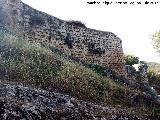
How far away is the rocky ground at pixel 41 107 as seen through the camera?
32.8 ft

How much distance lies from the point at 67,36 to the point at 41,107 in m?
12.8

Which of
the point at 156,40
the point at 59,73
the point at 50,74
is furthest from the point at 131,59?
the point at 50,74

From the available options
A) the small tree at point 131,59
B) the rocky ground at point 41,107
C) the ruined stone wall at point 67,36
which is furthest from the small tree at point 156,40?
the rocky ground at point 41,107

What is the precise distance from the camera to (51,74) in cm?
1590

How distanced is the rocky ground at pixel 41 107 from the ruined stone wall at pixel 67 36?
28.0 feet

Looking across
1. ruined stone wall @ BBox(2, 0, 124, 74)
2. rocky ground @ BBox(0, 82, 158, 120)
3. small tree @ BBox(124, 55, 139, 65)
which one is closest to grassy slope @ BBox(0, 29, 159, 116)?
Answer: rocky ground @ BBox(0, 82, 158, 120)

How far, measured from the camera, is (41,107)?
1113cm

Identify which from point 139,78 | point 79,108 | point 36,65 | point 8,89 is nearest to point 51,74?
point 36,65

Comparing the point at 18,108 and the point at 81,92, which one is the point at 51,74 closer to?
the point at 81,92

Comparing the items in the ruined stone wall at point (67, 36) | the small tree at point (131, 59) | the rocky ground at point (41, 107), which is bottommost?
the rocky ground at point (41, 107)

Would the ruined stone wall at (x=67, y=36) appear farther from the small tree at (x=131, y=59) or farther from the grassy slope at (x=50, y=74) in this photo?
the small tree at (x=131, y=59)

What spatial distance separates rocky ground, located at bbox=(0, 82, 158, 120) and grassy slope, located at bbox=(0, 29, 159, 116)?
72.8 inches

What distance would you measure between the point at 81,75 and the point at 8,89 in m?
7.02

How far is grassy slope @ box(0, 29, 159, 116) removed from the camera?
14.6m
